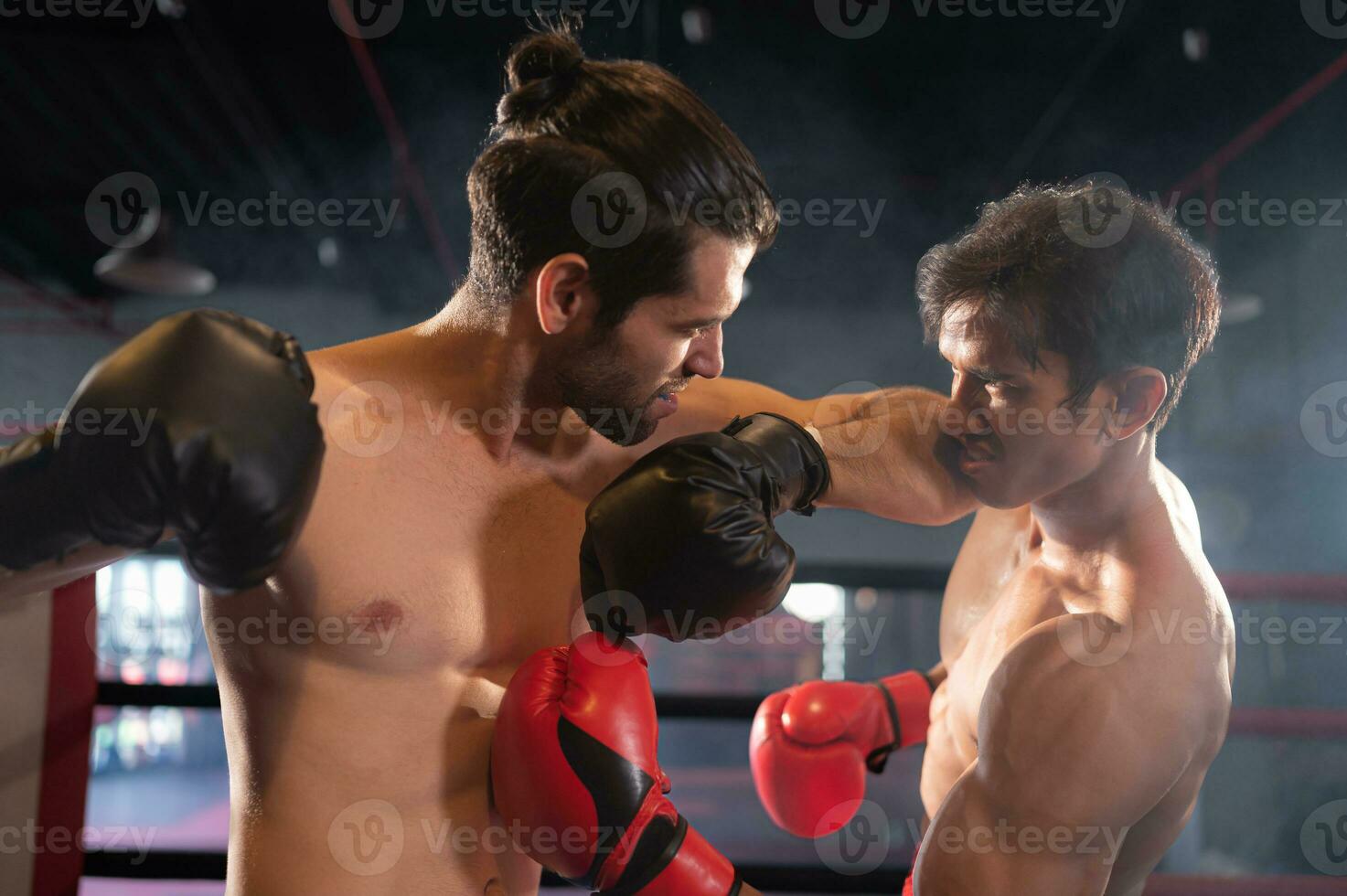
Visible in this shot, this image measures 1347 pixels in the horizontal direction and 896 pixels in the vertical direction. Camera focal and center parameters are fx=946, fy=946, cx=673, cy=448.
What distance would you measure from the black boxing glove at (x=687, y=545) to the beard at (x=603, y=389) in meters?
0.15

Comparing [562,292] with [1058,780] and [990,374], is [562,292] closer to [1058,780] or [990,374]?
[990,374]

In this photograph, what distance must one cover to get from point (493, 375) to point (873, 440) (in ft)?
1.89

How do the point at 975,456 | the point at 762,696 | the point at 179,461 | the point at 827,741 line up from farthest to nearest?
the point at 762,696
the point at 827,741
the point at 975,456
the point at 179,461

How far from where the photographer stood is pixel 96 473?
0.86 m

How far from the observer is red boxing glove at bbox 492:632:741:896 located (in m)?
1.12

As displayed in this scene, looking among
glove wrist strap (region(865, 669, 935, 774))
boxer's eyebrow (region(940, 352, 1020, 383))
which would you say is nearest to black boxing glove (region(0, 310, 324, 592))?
boxer's eyebrow (region(940, 352, 1020, 383))

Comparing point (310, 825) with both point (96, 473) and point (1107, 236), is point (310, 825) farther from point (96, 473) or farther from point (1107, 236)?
point (1107, 236)

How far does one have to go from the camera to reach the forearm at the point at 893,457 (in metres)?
1.39

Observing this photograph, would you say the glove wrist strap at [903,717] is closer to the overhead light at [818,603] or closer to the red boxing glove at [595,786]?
the red boxing glove at [595,786]

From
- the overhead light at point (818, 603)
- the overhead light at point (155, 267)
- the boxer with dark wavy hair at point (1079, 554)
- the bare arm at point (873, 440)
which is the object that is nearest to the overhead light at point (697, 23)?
the overhead light at point (155, 267)

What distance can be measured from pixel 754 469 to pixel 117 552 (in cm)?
71

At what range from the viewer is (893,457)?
4.75 ft

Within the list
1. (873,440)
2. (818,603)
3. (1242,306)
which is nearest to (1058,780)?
(873,440)

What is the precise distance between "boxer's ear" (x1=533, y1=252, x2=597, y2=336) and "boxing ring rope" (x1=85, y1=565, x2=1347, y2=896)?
0.93 m
